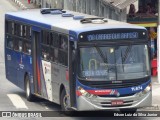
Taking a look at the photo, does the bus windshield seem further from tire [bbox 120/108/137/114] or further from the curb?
the curb

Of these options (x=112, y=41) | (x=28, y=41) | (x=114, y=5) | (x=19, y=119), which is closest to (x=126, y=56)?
(x=112, y=41)

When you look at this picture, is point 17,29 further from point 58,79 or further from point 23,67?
point 58,79

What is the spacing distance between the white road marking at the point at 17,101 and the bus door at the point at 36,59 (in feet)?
2.28

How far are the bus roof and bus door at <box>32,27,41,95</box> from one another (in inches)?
14.6

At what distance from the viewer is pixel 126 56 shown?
2019 centimetres

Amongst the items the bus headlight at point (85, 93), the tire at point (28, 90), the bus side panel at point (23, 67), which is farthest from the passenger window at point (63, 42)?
the tire at point (28, 90)

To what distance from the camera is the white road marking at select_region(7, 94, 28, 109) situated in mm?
23666

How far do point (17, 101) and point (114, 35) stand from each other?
5.98m

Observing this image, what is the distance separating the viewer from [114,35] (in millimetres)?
20203

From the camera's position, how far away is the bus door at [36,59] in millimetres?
23766

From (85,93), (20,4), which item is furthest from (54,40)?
(20,4)

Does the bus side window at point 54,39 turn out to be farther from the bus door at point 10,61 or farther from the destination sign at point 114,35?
the bus door at point 10,61

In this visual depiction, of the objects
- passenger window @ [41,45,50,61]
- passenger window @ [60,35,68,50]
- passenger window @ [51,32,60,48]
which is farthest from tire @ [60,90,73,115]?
passenger window @ [41,45,50,61]

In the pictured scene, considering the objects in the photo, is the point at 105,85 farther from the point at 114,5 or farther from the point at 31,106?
the point at 114,5
